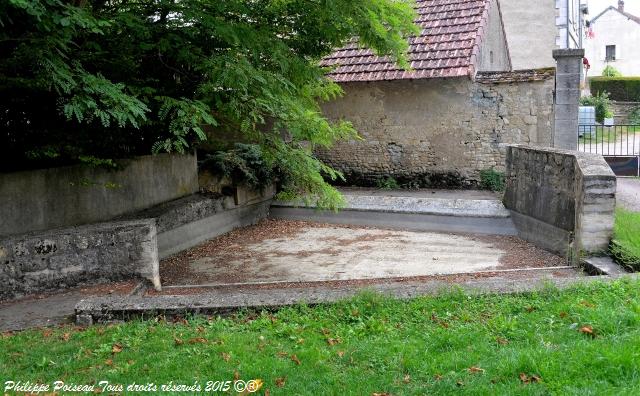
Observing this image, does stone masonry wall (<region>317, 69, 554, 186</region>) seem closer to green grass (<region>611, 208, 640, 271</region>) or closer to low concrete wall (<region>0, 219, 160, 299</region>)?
green grass (<region>611, 208, 640, 271</region>)

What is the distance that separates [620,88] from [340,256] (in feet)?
104

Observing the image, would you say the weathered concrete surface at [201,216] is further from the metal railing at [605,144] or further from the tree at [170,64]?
the metal railing at [605,144]

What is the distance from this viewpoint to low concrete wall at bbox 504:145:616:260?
25.9 feet

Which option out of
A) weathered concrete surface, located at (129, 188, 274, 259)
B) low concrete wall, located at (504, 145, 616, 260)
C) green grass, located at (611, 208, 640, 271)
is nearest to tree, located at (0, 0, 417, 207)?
weathered concrete surface, located at (129, 188, 274, 259)

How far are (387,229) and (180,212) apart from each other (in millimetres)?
4511

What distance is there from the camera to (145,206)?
10117 mm

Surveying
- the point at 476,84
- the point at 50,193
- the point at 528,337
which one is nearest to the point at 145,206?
the point at 50,193

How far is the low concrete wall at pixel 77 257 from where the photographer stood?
6.45 metres

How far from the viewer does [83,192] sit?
866 centimetres

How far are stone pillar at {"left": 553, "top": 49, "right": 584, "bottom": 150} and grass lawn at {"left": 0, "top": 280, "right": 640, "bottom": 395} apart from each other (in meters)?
8.53

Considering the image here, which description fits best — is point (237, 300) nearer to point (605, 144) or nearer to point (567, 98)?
point (567, 98)

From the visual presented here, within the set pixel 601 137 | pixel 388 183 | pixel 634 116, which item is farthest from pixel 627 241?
pixel 634 116

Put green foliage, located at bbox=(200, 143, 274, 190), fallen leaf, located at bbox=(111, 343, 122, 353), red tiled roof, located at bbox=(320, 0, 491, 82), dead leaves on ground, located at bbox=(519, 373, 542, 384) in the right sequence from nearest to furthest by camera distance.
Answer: dead leaves on ground, located at bbox=(519, 373, 542, 384), fallen leaf, located at bbox=(111, 343, 122, 353), green foliage, located at bbox=(200, 143, 274, 190), red tiled roof, located at bbox=(320, 0, 491, 82)

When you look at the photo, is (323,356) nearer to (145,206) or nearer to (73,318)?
(73,318)
